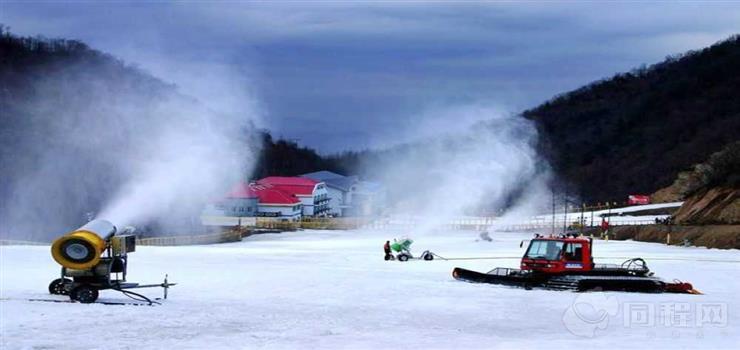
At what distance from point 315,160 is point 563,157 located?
130ft

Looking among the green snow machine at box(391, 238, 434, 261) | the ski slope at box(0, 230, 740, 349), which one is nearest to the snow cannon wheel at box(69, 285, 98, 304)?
the ski slope at box(0, 230, 740, 349)

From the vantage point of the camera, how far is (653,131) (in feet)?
513

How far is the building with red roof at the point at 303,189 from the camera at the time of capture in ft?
396

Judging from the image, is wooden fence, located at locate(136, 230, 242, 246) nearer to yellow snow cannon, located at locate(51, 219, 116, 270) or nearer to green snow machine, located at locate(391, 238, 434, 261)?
green snow machine, located at locate(391, 238, 434, 261)

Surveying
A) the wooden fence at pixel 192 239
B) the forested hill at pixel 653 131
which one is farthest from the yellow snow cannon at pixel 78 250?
the forested hill at pixel 653 131

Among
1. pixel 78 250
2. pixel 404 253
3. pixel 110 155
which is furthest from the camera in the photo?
pixel 110 155

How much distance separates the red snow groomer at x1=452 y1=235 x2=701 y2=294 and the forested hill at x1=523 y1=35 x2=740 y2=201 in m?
86.2

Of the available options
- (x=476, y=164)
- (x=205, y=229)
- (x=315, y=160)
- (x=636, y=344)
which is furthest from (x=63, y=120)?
(x=636, y=344)

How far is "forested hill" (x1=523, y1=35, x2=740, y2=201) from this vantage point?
131250 millimetres

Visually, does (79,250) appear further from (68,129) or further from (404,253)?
(68,129)

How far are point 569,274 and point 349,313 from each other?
9.97m

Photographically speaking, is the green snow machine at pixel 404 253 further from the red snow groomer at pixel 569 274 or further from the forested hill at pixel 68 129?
the forested hill at pixel 68 129

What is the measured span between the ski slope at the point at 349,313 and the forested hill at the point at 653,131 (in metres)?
87.9

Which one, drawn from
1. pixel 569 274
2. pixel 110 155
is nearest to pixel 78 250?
pixel 569 274
